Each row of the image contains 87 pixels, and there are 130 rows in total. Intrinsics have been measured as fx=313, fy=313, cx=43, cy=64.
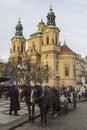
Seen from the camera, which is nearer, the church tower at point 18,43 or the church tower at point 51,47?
the church tower at point 51,47

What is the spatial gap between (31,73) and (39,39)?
31583 mm

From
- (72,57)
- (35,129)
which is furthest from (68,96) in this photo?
(72,57)

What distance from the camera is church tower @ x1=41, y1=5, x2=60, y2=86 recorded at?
9181cm

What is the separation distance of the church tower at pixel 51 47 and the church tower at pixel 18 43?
1270cm

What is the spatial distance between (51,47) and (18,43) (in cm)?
1715

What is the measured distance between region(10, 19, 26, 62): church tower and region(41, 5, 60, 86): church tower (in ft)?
41.7

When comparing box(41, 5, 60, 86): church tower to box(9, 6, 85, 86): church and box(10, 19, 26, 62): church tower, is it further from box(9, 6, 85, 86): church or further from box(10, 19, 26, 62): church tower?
box(10, 19, 26, 62): church tower

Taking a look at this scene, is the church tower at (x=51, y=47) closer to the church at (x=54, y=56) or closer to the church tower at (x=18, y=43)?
the church at (x=54, y=56)

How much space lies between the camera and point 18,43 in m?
105

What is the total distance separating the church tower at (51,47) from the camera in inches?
3615

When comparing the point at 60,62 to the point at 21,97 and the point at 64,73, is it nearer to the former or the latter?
the point at 64,73

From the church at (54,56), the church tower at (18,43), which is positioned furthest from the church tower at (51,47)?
the church tower at (18,43)

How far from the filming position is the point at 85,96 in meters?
35.9

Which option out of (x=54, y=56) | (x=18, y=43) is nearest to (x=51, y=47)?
(x=54, y=56)
